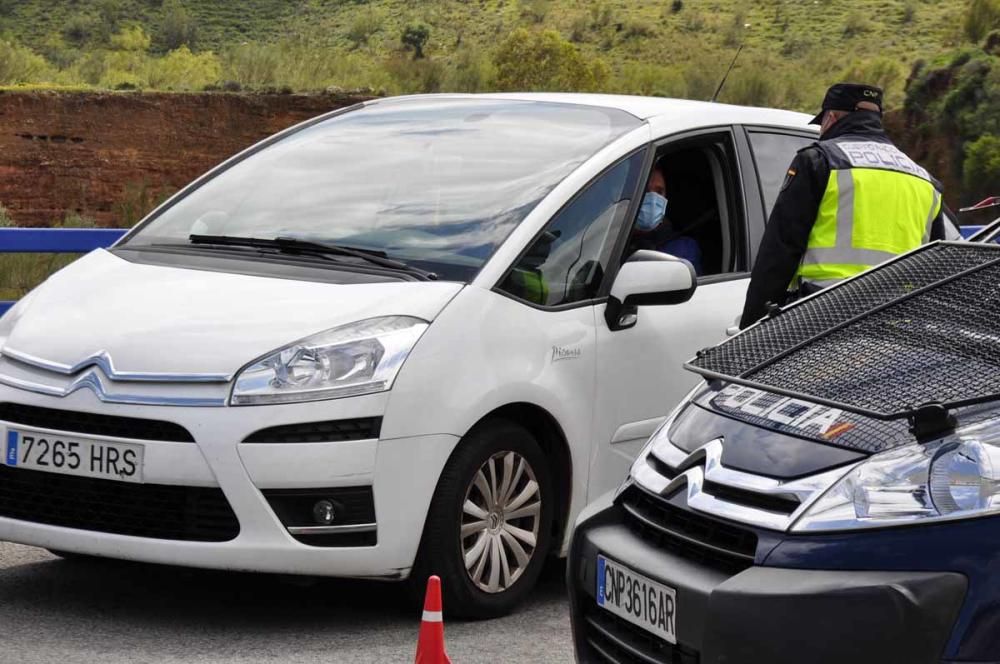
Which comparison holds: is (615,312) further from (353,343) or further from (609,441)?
(353,343)

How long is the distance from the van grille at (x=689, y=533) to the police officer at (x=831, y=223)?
2005mm

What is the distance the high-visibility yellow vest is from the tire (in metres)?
1.27

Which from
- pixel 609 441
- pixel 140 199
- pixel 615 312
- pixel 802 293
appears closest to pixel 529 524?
pixel 609 441

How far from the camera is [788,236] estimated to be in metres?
5.75

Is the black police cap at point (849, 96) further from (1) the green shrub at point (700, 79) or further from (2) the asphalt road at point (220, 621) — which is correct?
(1) the green shrub at point (700, 79)

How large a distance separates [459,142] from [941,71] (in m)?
34.7

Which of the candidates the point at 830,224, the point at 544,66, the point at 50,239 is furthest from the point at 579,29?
the point at 830,224

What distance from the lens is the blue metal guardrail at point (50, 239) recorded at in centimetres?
877

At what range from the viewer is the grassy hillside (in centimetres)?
4609

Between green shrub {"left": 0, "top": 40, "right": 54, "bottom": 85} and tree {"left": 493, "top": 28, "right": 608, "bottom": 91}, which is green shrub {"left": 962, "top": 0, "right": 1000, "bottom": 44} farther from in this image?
green shrub {"left": 0, "top": 40, "right": 54, "bottom": 85}

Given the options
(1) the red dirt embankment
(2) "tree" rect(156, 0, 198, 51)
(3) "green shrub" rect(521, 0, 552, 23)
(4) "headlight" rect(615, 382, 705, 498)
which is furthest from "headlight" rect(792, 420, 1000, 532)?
(3) "green shrub" rect(521, 0, 552, 23)

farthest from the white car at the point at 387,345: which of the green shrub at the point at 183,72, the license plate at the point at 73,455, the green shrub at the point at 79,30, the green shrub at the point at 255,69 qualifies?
the green shrub at the point at 79,30

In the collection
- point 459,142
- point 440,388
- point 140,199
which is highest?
point 459,142

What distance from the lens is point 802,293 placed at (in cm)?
582
